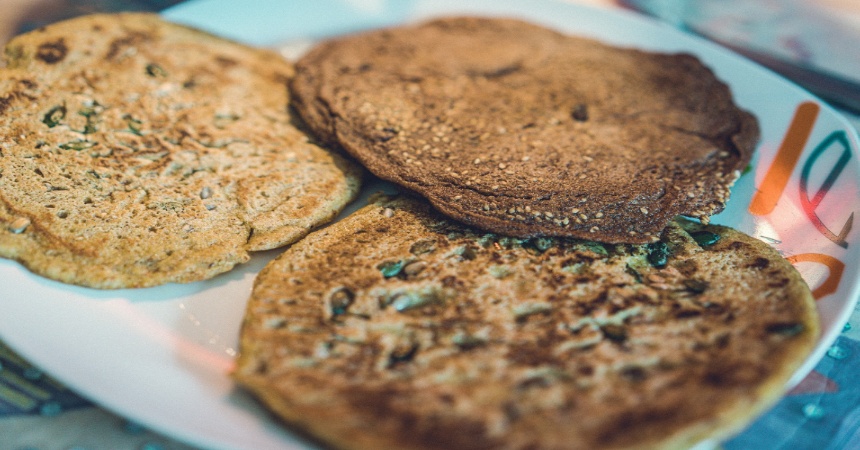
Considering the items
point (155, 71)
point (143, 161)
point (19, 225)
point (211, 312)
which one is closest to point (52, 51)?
point (155, 71)

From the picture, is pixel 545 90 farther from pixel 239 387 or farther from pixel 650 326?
pixel 239 387

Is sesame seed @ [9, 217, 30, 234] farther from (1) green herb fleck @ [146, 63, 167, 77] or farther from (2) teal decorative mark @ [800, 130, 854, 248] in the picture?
(2) teal decorative mark @ [800, 130, 854, 248]

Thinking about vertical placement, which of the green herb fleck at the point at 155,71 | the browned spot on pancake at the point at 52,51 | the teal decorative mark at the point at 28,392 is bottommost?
the teal decorative mark at the point at 28,392

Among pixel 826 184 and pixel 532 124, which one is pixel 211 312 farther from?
pixel 826 184

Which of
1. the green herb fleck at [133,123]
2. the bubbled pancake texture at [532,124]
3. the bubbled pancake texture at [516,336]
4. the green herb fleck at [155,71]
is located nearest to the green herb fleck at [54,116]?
the green herb fleck at [133,123]

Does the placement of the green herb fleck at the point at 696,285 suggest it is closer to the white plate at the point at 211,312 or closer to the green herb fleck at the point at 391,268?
the white plate at the point at 211,312

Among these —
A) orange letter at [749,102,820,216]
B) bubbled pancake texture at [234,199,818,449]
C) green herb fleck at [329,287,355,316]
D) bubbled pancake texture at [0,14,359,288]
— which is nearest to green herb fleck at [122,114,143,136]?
bubbled pancake texture at [0,14,359,288]
